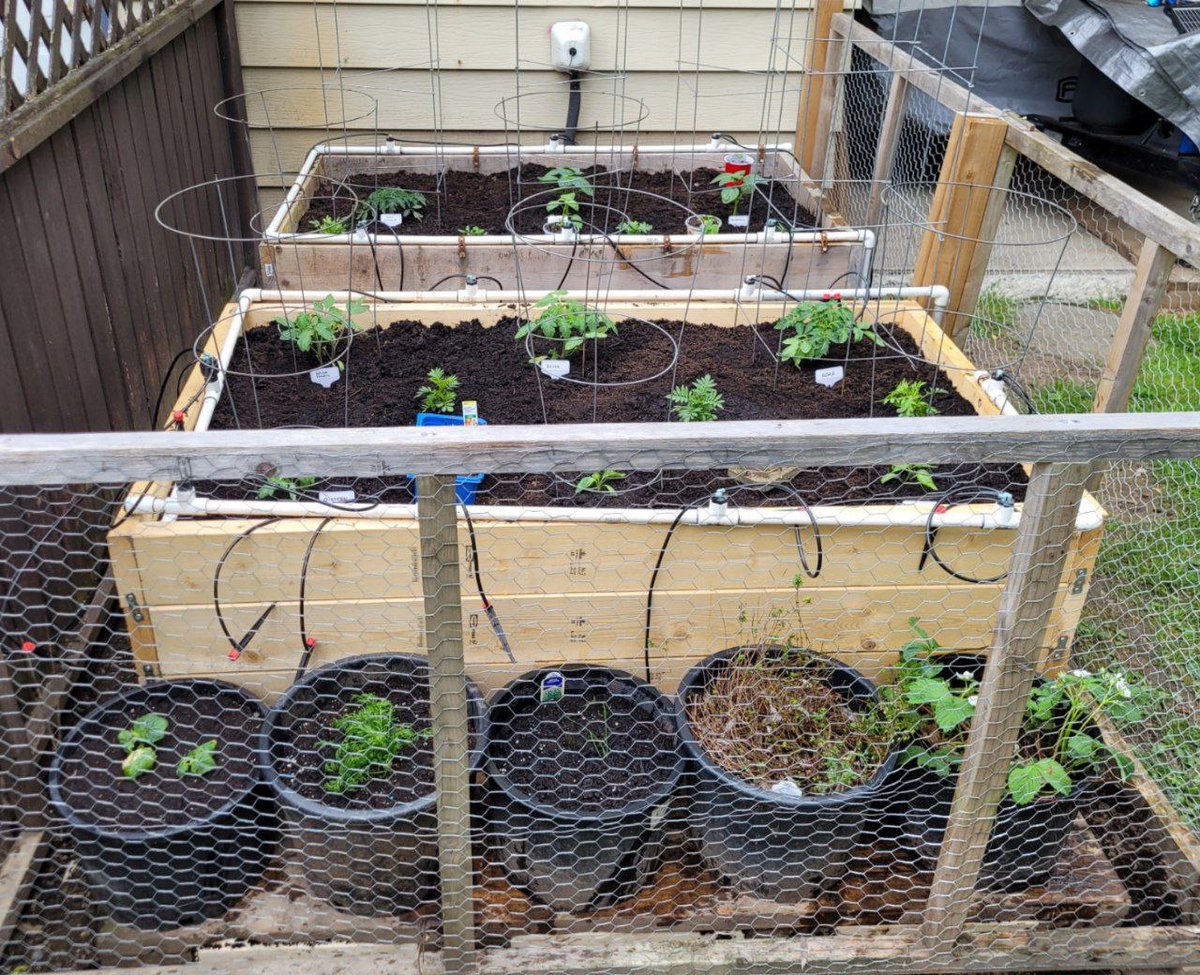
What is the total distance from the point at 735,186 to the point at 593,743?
2.80 meters

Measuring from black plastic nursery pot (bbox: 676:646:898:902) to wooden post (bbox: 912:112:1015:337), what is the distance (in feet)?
5.65

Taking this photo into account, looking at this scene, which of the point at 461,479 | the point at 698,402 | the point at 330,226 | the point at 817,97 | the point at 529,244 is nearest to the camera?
the point at 461,479

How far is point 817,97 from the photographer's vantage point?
4387mm

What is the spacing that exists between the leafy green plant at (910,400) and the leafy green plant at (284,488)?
5.12 feet

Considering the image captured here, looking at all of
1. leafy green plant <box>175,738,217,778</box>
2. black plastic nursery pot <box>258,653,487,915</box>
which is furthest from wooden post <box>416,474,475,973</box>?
leafy green plant <box>175,738,217,778</box>

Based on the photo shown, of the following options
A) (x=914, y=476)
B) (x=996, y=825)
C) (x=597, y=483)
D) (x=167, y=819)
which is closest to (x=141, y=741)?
(x=167, y=819)

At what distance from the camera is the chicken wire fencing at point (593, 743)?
1914 mm

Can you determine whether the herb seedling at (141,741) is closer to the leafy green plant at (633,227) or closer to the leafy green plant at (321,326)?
the leafy green plant at (321,326)

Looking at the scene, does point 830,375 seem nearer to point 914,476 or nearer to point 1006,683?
point 914,476

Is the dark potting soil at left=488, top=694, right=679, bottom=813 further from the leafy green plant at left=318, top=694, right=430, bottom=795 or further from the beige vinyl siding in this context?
the beige vinyl siding

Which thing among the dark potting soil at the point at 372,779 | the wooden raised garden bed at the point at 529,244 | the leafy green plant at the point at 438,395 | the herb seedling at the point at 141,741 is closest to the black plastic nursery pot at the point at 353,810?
the dark potting soil at the point at 372,779

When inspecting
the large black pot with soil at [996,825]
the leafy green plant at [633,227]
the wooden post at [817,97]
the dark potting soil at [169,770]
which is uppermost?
the wooden post at [817,97]

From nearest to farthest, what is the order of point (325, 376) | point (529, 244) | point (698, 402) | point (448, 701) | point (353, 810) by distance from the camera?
point (448, 701), point (353, 810), point (698, 402), point (325, 376), point (529, 244)

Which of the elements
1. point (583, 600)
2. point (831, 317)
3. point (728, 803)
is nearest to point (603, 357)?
point (831, 317)
